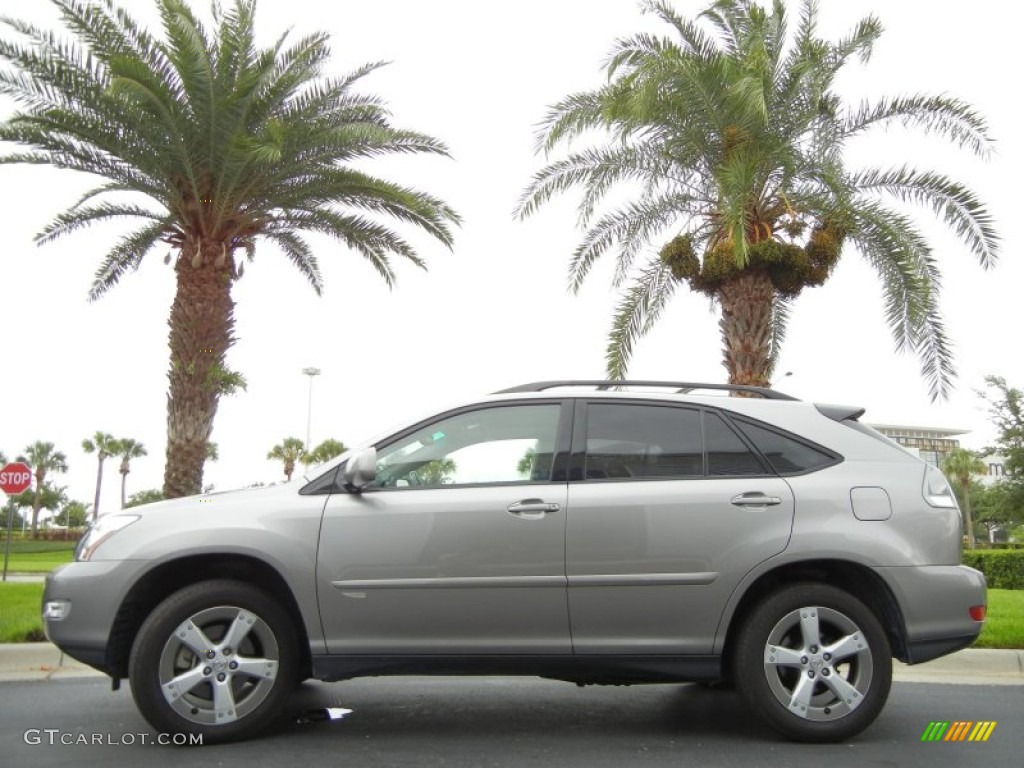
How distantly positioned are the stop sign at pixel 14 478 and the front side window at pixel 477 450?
19.5 m

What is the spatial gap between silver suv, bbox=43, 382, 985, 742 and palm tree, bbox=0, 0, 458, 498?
26.8ft

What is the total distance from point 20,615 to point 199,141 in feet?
21.4

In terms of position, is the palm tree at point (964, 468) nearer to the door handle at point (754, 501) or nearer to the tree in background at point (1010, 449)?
the tree in background at point (1010, 449)

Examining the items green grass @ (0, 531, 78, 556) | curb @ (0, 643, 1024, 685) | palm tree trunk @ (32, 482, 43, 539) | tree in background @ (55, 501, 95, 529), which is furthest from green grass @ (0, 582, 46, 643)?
tree in background @ (55, 501, 95, 529)

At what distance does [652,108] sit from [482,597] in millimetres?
9934

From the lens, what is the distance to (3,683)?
21.4 ft

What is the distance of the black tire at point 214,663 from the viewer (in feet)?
14.7

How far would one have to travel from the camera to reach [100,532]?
4723mm

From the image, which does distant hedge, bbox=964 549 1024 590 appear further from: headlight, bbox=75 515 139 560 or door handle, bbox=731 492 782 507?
headlight, bbox=75 515 139 560

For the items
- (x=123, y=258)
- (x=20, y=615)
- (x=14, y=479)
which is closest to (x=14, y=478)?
(x=14, y=479)

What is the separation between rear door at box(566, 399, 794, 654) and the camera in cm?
456

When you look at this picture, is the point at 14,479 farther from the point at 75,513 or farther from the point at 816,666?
the point at 75,513

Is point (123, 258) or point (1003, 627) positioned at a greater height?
point (123, 258)

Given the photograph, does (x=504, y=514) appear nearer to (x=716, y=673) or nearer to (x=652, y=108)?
(x=716, y=673)
